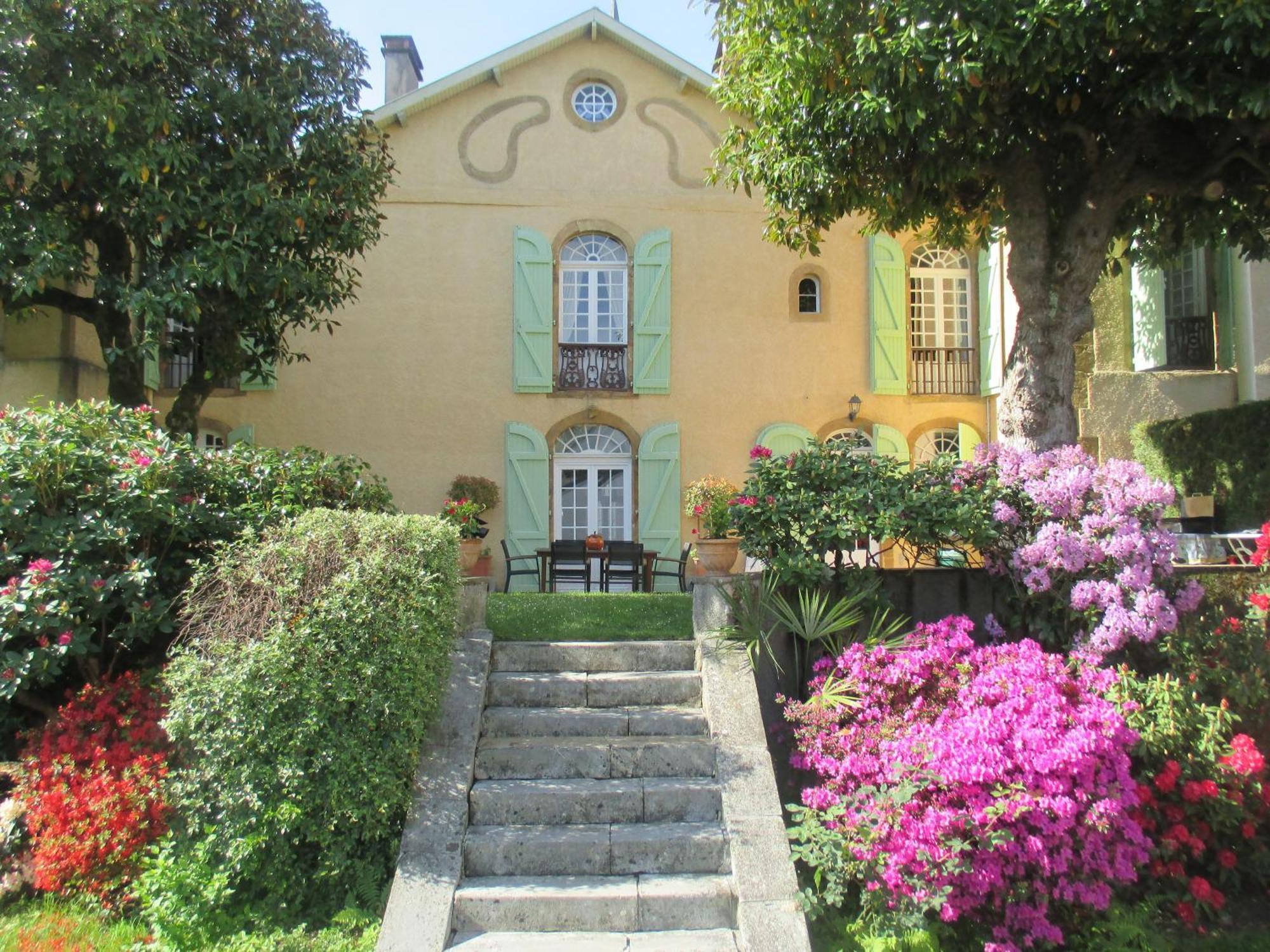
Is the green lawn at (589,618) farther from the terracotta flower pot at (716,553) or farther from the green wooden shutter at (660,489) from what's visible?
the green wooden shutter at (660,489)

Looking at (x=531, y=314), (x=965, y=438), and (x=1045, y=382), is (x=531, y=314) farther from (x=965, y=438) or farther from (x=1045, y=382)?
(x=1045, y=382)

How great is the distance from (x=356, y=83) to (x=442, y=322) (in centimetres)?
466

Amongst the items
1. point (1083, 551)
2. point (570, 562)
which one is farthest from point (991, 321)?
point (1083, 551)

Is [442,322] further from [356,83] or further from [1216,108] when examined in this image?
[1216,108]

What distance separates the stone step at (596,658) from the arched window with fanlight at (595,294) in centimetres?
758

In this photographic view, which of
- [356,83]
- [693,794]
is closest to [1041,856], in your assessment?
[693,794]

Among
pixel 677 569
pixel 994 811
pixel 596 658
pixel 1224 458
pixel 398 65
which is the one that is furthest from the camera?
pixel 398 65

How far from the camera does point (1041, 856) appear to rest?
4.26m

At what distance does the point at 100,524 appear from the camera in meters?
5.35

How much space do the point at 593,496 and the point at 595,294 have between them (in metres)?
2.77

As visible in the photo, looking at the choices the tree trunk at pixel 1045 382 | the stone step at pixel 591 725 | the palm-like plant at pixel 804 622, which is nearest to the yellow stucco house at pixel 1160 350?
the tree trunk at pixel 1045 382

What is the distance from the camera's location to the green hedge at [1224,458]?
9797mm

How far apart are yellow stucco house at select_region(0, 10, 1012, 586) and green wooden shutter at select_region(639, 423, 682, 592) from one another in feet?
0.09

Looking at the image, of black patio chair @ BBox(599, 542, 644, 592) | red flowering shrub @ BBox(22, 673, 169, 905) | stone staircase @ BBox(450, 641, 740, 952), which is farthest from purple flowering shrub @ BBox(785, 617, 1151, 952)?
black patio chair @ BBox(599, 542, 644, 592)
